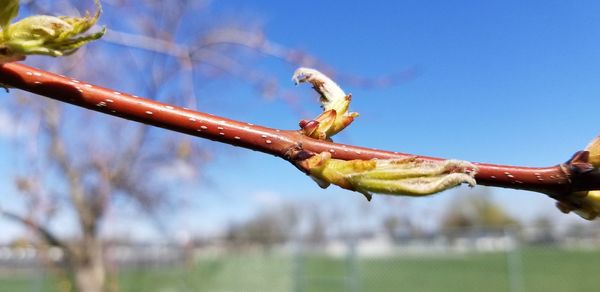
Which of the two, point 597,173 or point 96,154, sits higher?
point 96,154

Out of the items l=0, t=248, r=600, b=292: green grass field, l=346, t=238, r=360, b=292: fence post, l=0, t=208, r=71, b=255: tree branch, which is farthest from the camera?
l=0, t=248, r=600, b=292: green grass field

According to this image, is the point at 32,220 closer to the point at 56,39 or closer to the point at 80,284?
the point at 80,284

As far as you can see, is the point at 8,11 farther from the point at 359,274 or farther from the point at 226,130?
the point at 359,274

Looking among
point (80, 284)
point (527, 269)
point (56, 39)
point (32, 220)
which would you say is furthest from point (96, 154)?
point (527, 269)

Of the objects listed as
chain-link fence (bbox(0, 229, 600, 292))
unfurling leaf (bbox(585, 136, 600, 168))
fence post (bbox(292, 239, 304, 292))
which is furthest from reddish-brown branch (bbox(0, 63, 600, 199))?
fence post (bbox(292, 239, 304, 292))

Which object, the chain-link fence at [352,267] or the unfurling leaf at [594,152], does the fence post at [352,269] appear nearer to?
the chain-link fence at [352,267]

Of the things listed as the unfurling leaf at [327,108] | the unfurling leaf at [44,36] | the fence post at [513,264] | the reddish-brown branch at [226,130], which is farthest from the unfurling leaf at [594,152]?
the fence post at [513,264]

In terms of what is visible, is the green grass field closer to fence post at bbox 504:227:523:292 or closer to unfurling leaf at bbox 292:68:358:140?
fence post at bbox 504:227:523:292

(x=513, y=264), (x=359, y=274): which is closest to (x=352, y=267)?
(x=359, y=274)
